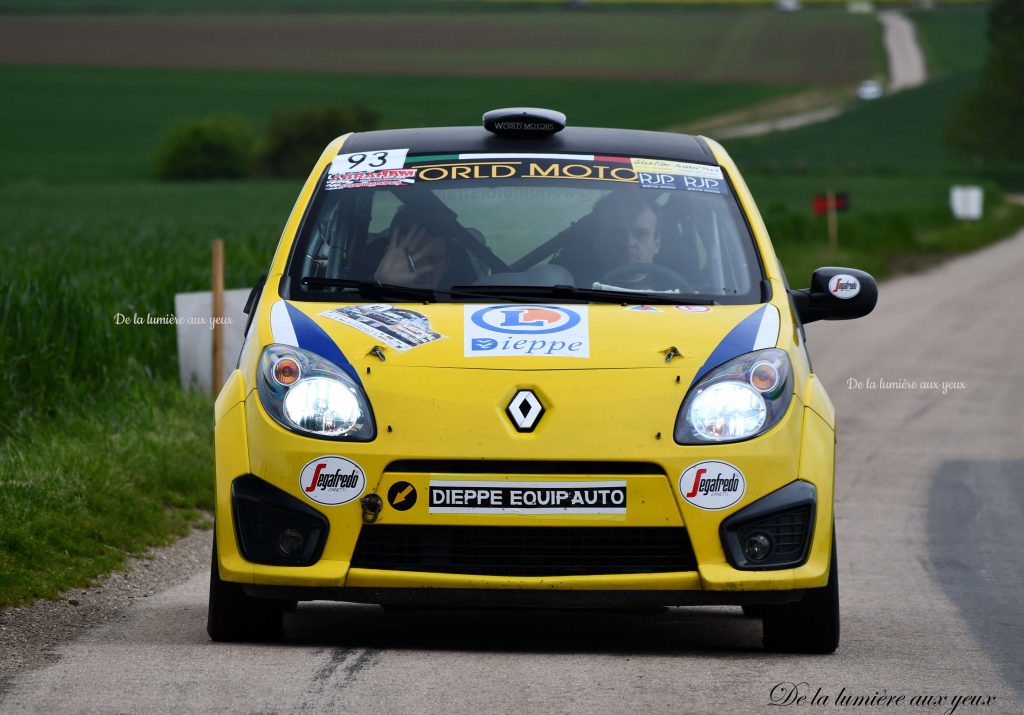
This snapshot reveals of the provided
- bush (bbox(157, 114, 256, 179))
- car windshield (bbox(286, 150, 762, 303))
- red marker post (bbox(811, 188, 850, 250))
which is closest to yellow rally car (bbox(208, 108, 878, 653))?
car windshield (bbox(286, 150, 762, 303))

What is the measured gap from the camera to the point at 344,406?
531cm

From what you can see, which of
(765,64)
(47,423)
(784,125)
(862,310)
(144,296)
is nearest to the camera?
(862,310)

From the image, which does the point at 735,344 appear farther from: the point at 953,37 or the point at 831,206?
the point at 953,37

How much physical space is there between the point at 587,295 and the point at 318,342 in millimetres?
963

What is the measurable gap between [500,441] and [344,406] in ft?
1.58

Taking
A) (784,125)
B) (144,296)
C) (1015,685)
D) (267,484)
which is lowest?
(784,125)

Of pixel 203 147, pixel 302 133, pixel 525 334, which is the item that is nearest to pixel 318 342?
pixel 525 334

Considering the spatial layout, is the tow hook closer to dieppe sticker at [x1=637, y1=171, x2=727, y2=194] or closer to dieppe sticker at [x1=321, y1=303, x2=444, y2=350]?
dieppe sticker at [x1=321, y1=303, x2=444, y2=350]

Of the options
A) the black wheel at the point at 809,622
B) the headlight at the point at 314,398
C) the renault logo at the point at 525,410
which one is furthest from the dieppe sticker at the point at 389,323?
the black wheel at the point at 809,622

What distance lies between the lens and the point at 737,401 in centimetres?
537

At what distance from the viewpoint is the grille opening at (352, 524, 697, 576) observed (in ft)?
17.3

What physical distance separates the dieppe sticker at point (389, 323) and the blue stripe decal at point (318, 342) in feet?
0.28

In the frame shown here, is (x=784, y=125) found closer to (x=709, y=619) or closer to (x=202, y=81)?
(x=202, y=81)

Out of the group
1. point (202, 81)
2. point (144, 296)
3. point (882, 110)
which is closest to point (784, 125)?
point (882, 110)
